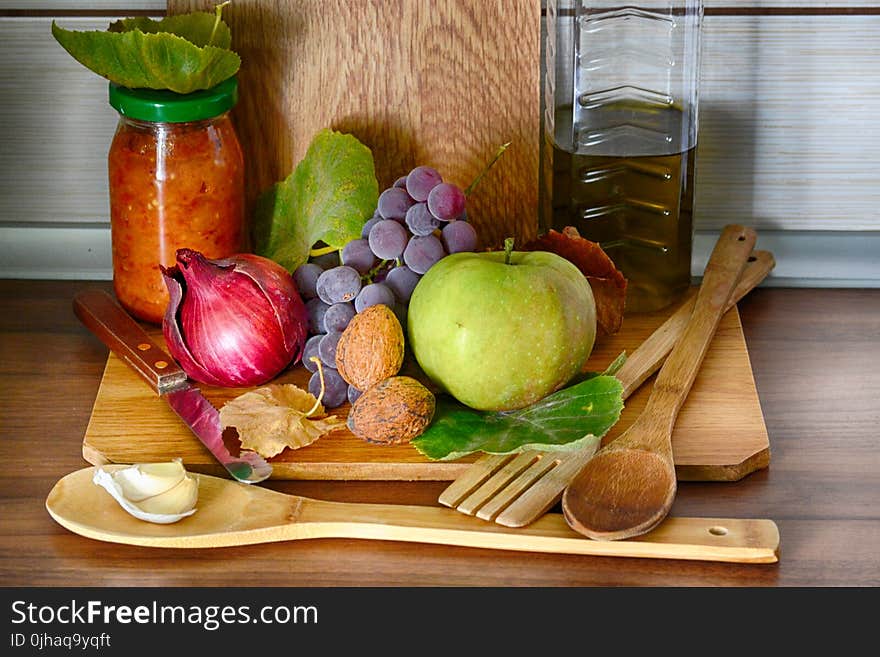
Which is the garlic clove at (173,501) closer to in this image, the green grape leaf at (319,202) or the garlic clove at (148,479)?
the garlic clove at (148,479)

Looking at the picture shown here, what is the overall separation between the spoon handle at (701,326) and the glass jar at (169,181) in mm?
368

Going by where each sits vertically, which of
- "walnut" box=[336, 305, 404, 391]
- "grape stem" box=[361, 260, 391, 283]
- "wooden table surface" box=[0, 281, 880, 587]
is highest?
"grape stem" box=[361, 260, 391, 283]

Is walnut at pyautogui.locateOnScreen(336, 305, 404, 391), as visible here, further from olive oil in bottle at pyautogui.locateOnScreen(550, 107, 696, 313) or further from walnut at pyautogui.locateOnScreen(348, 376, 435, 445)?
olive oil in bottle at pyautogui.locateOnScreen(550, 107, 696, 313)

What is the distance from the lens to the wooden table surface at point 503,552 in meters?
0.72

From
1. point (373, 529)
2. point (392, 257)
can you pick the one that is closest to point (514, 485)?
point (373, 529)

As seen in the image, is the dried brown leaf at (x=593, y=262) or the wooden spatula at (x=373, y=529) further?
the dried brown leaf at (x=593, y=262)

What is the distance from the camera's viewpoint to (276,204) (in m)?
1.04

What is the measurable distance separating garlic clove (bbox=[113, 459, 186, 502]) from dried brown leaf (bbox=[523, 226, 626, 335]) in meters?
0.35

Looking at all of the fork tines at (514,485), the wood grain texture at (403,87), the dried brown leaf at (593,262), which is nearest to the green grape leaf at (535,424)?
the fork tines at (514,485)

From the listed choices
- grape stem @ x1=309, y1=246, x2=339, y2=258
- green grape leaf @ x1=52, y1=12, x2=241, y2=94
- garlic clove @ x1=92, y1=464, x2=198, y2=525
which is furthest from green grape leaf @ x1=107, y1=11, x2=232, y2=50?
garlic clove @ x1=92, y1=464, x2=198, y2=525

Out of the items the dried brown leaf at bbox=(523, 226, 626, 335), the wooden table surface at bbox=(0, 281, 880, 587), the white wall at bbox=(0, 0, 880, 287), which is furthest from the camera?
the white wall at bbox=(0, 0, 880, 287)

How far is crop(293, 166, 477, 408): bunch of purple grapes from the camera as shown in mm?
893

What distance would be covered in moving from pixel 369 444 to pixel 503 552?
0.14 m

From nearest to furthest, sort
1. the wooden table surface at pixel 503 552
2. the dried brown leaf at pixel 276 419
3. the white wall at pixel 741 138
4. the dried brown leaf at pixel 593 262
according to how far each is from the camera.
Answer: the wooden table surface at pixel 503 552 → the dried brown leaf at pixel 276 419 → the dried brown leaf at pixel 593 262 → the white wall at pixel 741 138
